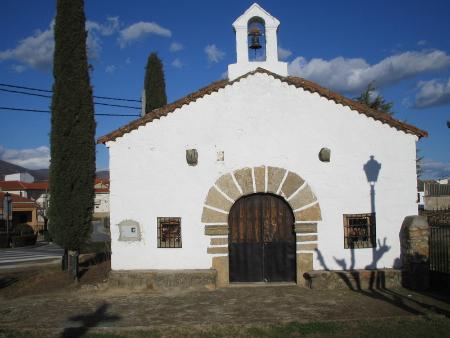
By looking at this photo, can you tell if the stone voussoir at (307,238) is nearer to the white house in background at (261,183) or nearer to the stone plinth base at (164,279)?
the white house in background at (261,183)

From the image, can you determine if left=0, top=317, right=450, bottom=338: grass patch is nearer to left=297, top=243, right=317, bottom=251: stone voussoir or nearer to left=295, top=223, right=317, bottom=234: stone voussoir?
left=297, top=243, right=317, bottom=251: stone voussoir

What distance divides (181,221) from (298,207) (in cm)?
290

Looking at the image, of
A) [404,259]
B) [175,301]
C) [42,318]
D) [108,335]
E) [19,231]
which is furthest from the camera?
[19,231]

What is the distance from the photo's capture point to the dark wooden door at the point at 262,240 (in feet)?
34.1

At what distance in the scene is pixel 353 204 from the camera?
10164mm

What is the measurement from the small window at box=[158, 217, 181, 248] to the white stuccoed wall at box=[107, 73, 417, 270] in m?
0.14

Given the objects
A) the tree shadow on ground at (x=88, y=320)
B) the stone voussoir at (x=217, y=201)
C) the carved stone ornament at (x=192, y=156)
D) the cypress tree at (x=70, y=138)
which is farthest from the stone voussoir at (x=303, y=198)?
the cypress tree at (x=70, y=138)

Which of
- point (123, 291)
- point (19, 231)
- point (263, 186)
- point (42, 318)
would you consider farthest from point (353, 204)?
point (19, 231)

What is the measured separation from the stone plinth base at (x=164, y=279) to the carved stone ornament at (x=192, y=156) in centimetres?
265

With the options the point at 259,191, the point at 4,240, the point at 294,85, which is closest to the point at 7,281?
the point at 259,191

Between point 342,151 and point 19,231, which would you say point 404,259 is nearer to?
point 342,151

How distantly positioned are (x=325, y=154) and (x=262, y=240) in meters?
2.63

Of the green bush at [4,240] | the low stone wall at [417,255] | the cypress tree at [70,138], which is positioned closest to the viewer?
the low stone wall at [417,255]

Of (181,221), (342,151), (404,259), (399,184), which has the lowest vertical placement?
(404,259)
